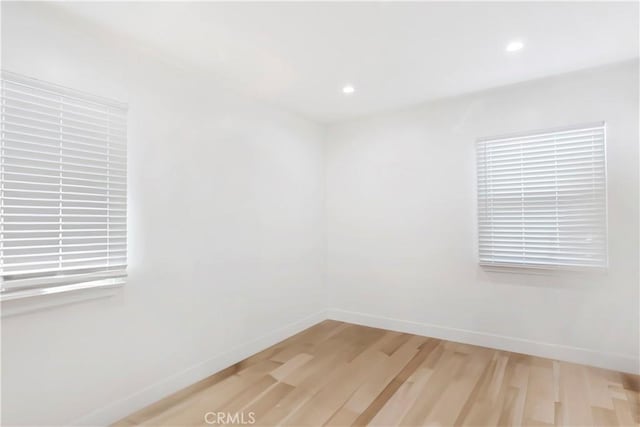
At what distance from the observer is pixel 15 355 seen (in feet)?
6.00

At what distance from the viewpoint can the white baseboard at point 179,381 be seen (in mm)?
2186

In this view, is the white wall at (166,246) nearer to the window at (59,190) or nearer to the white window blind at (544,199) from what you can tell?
the window at (59,190)

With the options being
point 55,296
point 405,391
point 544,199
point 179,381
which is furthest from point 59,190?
point 544,199

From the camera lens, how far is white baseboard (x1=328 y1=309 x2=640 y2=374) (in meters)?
2.86

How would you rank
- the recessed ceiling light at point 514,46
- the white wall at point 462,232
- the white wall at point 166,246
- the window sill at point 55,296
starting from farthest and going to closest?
the white wall at point 462,232
the recessed ceiling light at point 514,46
the white wall at point 166,246
the window sill at point 55,296

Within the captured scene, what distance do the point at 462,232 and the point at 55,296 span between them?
11.1 ft

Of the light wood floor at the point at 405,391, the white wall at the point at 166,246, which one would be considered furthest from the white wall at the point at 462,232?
the white wall at the point at 166,246

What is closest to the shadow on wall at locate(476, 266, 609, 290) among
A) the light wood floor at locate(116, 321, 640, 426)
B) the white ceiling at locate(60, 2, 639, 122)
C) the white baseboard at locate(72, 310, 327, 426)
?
the light wood floor at locate(116, 321, 640, 426)

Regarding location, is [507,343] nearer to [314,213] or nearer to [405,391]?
[405,391]

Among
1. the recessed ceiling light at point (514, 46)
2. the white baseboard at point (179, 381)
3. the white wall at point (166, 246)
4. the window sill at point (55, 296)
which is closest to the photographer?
the window sill at point (55, 296)

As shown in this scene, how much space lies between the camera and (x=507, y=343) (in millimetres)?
3281

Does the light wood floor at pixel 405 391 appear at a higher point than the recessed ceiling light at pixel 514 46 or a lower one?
lower

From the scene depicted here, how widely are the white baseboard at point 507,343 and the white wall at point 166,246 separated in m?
0.91

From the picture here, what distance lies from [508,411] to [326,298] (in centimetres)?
248
